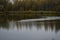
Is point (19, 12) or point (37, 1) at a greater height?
point (37, 1)

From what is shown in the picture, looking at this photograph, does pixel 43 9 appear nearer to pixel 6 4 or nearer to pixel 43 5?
pixel 43 5

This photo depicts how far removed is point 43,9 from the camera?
987cm

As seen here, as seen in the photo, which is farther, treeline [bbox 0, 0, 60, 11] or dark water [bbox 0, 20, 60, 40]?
treeline [bbox 0, 0, 60, 11]

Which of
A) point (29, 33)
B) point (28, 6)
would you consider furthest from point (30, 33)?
point (28, 6)

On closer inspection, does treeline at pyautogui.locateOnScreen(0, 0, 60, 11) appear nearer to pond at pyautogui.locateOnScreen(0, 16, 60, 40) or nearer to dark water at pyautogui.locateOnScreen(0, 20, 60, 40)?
pond at pyautogui.locateOnScreen(0, 16, 60, 40)

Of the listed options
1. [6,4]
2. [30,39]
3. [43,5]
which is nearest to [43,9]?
[43,5]

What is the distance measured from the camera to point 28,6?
33.4ft

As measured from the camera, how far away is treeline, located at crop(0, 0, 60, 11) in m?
9.84

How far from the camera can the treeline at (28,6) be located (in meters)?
9.84

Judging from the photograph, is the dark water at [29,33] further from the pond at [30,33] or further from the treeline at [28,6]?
the treeline at [28,6]

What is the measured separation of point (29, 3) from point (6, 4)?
64.5 inches

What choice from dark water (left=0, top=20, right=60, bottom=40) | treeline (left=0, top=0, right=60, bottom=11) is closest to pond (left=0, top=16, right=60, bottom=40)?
dark water (left=0, top=20, right=60, bottom=40)

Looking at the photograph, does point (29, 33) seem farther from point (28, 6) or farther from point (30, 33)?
point (28, 6)

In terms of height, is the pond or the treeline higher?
the treeline
